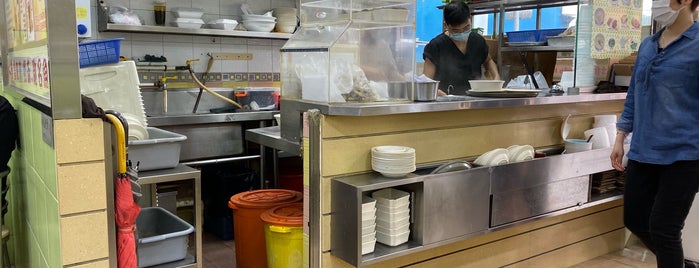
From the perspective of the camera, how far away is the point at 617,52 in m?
3.66

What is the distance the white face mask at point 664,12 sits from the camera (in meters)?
2.64

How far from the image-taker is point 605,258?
3.92 metres

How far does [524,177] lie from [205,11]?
11.5 ft

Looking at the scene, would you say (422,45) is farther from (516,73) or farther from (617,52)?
(617,52)

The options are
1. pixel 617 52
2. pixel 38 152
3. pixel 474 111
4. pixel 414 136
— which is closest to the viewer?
pixel 38 152

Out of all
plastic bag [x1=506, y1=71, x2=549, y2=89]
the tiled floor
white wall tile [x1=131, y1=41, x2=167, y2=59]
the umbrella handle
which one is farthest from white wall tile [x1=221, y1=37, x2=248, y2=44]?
the umbrella handle

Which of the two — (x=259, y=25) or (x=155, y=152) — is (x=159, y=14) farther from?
(x=155, y=152)

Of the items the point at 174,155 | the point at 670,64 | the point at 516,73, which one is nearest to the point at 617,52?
the point at 516,73

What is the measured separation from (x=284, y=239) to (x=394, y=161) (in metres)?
0.65

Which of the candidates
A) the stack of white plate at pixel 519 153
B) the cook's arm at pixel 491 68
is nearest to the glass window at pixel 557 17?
the cook's arm at pixel 491 68

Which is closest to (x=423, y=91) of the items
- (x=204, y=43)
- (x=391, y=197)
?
(x=391, y=197)

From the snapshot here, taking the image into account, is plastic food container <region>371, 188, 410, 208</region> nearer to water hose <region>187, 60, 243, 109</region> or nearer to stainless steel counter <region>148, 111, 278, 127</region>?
stainless steel counter <region>148, 111, 278, 127</region>

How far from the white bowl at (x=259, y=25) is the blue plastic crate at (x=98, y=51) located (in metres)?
2.87

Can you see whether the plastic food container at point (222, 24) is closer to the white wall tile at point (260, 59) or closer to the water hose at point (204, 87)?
the water hose at point (204, 87)
